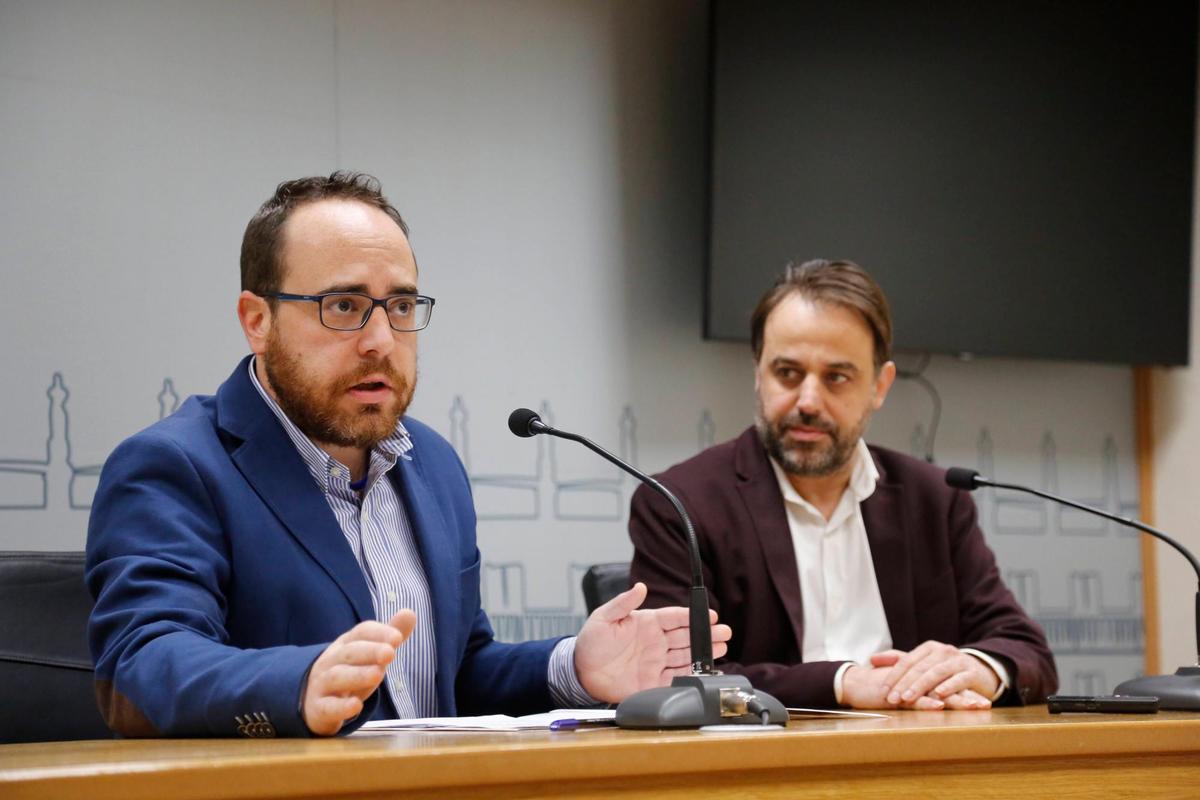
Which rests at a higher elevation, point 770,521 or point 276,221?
point 276,221

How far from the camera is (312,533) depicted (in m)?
1.89

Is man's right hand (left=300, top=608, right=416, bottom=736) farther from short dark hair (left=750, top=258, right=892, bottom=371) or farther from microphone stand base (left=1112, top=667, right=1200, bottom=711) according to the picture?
short dark hair (left=750, top=258, right=892, bottom=371)

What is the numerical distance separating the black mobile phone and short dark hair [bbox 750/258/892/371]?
1062 mm

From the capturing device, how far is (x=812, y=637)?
8.66 feet

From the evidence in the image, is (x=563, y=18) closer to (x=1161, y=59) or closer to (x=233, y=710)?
(x=1161, y=59)

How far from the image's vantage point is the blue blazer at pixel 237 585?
59.6 inches

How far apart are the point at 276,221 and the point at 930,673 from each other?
50.2 inches

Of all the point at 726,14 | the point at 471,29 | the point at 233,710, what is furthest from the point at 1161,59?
the point at 233,710

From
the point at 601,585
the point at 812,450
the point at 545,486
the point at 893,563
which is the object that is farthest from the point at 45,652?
the point at 545,486

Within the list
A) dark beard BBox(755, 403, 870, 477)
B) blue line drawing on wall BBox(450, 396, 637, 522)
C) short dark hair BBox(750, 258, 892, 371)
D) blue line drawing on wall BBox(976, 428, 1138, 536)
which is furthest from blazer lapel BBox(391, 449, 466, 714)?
blue line drawing on wall BBox(976, 428, 1138, 536)

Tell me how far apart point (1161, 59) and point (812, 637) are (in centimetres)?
274

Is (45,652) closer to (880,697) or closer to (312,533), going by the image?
(312,533)

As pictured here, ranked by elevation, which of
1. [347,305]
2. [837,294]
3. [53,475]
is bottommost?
[53,475]

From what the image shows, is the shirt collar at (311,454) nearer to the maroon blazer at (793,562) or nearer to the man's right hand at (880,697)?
the maroon blazer at (793,562)
